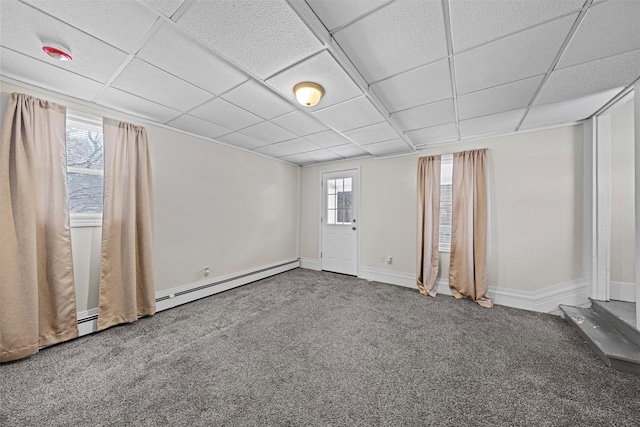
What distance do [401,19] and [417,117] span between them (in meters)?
1.50

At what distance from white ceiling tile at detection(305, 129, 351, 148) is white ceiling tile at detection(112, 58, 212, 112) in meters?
1.49

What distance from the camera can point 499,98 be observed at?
2213 mm

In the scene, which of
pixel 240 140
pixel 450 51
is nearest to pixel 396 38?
pixel 450 51

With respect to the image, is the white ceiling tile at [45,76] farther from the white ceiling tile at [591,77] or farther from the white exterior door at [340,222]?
the white ceiling tile at [591,77]

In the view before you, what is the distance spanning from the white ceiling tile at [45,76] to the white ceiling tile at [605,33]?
3.68 metres

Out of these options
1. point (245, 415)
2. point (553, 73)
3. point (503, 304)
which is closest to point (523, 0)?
point (553, 73)

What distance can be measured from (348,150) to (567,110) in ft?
8.86

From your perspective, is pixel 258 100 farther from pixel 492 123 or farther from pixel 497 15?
pixel 492 123

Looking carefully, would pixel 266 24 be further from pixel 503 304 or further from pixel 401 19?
pixel 503 304

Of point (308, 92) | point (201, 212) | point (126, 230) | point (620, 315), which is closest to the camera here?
point (308, 92)

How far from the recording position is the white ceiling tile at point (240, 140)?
3.29 metres

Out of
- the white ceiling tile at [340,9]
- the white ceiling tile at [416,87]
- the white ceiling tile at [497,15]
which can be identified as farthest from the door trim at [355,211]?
the white ceiling tile at [340,9]

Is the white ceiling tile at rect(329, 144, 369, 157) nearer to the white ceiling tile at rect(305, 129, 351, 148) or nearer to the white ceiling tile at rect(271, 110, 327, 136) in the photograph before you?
the white ceiling tile at rect(305, 129, 351, 148)

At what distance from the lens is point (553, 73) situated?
1.81m
